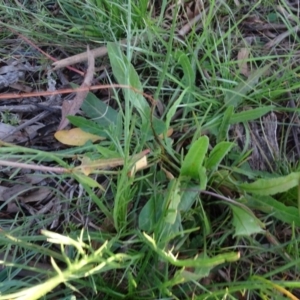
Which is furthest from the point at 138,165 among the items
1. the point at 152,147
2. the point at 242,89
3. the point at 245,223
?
the point at 242,89

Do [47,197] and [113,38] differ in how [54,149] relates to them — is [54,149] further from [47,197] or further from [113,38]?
[113,38]

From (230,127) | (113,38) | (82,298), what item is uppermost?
(113,38)

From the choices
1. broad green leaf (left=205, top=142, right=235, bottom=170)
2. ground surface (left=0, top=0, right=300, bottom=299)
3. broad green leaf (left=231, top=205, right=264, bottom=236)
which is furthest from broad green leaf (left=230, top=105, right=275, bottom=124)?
broad green leaf (left=231, top=205, right=264, bottom=236)

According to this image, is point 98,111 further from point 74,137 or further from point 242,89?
point 242,89

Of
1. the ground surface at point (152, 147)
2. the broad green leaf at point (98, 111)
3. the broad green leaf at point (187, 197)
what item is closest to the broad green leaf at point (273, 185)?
the ground surface at point (152, 147)

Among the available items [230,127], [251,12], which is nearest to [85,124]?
[230,127]

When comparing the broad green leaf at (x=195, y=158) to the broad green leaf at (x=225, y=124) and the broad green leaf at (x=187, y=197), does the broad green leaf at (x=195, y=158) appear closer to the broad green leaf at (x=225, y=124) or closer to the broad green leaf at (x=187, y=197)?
the broad green leaf at (x=187, y=197)

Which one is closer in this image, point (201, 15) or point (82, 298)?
point (82, 298)

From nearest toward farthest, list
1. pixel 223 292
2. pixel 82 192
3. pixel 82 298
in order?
pixel 223 292 < pixel 82 298 < pixel 82 192

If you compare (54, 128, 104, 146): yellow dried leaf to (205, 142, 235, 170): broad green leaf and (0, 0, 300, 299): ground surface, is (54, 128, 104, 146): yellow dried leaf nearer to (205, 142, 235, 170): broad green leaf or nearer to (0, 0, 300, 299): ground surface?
(0, 0, 300, 299): ground surface
